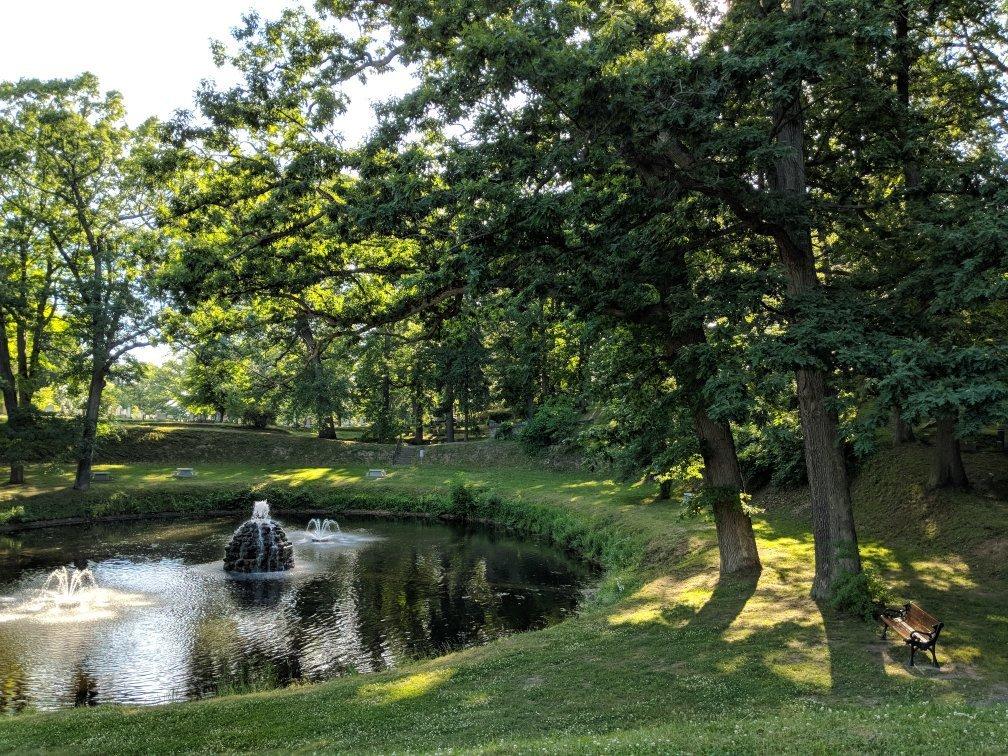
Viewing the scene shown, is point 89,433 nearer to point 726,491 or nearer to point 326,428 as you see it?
point 326,428

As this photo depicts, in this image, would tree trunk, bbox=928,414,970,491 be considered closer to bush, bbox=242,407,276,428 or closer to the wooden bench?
the wooden bench

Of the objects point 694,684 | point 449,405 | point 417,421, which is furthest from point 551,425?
point 694,684

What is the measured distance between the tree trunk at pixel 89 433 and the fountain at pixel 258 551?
15568 mm

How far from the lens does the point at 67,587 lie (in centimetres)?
2117

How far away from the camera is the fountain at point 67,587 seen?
19594 millimetres

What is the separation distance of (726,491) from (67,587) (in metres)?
18.7

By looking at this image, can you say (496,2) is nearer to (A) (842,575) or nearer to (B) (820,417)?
(B) (820,417)

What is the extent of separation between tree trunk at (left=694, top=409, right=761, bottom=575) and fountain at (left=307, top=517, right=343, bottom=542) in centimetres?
1781

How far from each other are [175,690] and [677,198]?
1299 centimetres

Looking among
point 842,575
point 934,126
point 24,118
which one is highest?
point 24,118

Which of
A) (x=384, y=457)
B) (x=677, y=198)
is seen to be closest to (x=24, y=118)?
(x=384, y=457)

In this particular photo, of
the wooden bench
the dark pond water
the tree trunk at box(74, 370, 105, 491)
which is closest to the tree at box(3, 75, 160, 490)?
the tree trunk at box(74, 370, 105, 491)

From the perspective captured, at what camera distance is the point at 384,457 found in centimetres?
4766

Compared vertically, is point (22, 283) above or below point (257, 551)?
above
